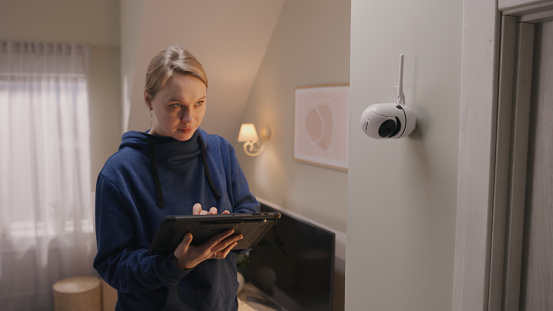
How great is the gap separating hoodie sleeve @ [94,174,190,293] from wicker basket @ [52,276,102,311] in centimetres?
272

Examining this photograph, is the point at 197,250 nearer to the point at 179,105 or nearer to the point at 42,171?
the point at 179,105


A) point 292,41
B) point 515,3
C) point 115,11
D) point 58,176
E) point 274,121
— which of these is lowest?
point 58,176

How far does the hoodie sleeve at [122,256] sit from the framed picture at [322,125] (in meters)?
1.60

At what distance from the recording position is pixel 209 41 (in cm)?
316

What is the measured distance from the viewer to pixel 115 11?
3811mm

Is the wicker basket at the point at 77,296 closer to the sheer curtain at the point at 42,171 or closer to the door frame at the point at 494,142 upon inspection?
the sheer curtain at the point at 42,171

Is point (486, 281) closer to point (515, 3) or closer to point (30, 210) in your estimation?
point (515, 3)

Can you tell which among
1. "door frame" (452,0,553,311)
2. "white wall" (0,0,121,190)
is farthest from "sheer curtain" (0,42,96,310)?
"door frame" (452,0,553,311)

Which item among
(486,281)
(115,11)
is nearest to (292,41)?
(115,11)

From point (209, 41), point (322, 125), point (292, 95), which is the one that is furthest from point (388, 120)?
point (209, 41)

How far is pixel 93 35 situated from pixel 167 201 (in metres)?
3.00

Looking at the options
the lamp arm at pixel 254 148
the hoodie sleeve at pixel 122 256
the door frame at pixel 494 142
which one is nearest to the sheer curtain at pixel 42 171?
A: the lamp arm at pixel 254 148

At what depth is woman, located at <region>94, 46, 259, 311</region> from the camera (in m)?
1.14

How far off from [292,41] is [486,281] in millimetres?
2395
